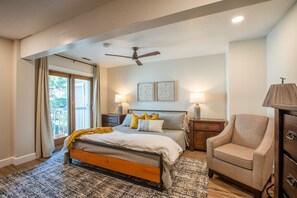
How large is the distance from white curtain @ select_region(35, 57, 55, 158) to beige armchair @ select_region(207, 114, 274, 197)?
3.45 meters

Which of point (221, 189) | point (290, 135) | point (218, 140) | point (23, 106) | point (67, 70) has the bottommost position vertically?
point (221, 189)

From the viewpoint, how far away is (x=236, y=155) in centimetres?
212

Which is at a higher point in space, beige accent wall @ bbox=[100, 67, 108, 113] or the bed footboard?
beige accent wall @ bbox=[100, 67, 108, 113]

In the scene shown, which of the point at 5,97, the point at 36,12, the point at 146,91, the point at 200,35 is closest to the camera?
the point at 36,12

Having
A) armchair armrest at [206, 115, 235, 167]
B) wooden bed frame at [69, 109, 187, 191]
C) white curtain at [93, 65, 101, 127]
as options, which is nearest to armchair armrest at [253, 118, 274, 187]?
armchair armrest at [206, 115, 235, 167]

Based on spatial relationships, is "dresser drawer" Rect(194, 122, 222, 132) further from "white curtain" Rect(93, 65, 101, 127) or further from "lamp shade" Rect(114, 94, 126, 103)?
"white curtain" Rect(93, 65, 101, 127)

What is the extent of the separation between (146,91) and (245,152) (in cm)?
312

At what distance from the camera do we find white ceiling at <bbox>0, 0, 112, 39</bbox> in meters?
1.84

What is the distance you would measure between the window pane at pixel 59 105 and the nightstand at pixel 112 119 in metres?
1.13

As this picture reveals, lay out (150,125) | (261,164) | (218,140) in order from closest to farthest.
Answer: (261,164) → (218,140) → (150,125)

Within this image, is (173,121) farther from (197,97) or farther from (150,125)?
(197,97)

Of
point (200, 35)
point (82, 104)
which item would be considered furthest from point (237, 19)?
point (82, 104)

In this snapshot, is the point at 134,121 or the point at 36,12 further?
the point at 134,121

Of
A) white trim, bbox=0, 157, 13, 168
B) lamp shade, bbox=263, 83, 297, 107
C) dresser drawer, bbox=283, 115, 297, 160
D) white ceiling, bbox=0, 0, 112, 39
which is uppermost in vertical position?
white ceiling, bbox=0, 0, 112, 39
